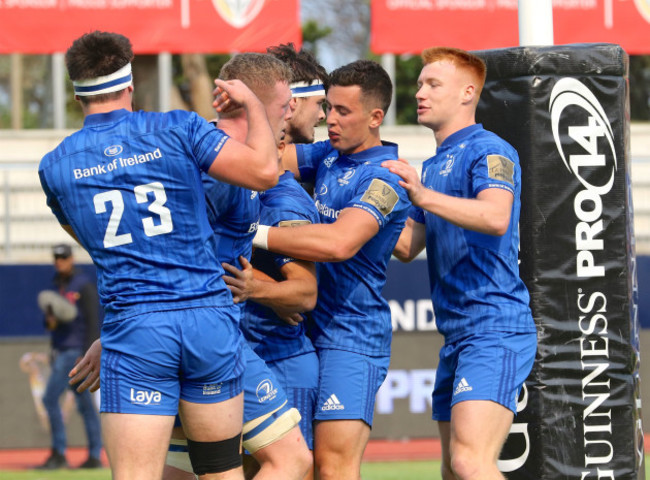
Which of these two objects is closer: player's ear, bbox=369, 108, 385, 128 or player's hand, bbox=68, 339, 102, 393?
player's hand, bbox=68, 339, 102, 393

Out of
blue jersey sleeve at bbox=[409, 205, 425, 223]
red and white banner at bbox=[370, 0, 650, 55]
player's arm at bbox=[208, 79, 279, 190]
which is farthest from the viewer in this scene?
red and white banner at bbox=[370, 0, 650, 55]

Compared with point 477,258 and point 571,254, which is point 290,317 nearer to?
point 477,258

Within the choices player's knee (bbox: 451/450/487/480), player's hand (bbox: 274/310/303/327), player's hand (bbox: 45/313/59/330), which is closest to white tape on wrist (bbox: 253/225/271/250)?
player's hand (bbox: 274/310/303/327)

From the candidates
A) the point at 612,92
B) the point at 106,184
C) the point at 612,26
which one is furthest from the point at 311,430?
the point at 612,26

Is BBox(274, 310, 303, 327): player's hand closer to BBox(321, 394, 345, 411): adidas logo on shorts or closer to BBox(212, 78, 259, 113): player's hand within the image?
BBox(321, 394, 345, 411): adidas logo on shorts

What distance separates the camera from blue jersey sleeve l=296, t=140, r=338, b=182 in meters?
5.56

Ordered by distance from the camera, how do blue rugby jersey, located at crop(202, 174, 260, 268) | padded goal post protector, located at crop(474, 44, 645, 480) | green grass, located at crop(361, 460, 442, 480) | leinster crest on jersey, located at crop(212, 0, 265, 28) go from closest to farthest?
blue rugby jersey, located at crop(202, 174, 260, 268) < padded goal post protector, located at crop(474, 44, 645, 480) < green grass, located at crop(361, 460, 442, 480) < leinster crest on jersey, located at crop(212, 0, 265, 28)

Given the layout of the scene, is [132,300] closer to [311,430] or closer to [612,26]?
[311,430]

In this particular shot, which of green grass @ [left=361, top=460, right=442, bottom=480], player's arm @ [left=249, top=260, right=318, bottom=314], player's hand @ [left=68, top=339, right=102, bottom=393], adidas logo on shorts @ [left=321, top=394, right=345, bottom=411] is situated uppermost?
player's arm @ [left=249, top=260, right=318, bottom=314]

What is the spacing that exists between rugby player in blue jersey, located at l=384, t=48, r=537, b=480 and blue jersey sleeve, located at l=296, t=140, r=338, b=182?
0.59 meters

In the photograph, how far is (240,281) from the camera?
173 inches

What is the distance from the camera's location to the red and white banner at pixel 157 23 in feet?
34.5

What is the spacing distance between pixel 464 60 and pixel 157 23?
6.13 meters

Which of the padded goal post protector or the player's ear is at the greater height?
the player's ear
